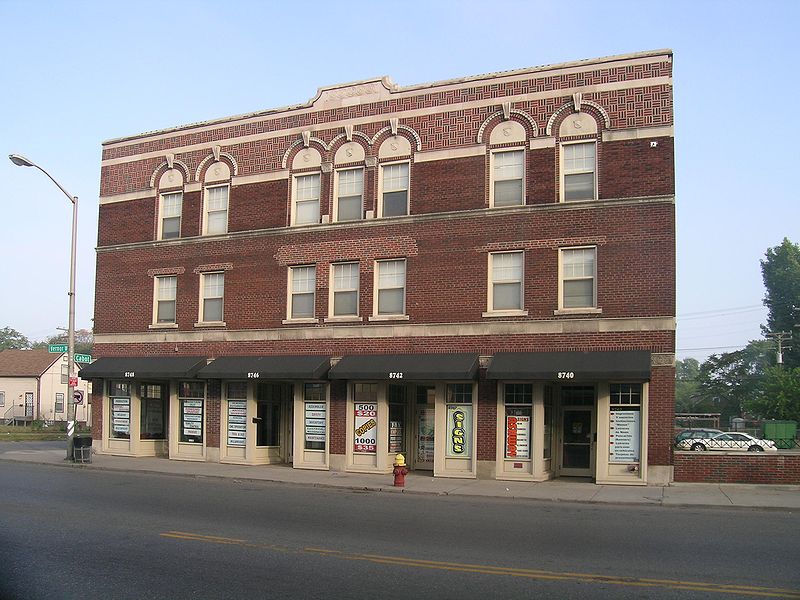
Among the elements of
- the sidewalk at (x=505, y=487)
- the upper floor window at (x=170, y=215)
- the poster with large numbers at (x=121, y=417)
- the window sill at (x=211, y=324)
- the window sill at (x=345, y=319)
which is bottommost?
the sidewalk at (x=505, y=487)

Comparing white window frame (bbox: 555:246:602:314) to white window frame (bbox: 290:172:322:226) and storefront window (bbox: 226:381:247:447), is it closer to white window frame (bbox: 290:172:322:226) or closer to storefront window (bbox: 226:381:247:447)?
white window frame (bbox: 290:172:322:226)

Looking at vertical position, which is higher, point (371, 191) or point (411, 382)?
point (371, 191)

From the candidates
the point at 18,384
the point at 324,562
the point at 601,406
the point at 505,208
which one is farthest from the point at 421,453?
the point at 18,384

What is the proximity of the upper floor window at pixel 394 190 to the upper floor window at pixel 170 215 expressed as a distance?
27.1 feet

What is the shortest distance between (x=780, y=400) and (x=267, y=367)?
139 feet

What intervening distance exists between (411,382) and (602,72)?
10.8m

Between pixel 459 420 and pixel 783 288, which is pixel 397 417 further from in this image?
pixel 783 288

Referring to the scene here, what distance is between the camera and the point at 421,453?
24.9 m

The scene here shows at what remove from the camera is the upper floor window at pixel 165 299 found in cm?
2870

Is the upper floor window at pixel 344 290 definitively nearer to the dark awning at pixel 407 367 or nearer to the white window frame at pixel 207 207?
the dark awning at pixel 407 367

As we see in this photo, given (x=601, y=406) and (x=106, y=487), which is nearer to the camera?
(x=106, y=487)

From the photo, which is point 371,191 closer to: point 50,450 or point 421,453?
Result: point 421,453

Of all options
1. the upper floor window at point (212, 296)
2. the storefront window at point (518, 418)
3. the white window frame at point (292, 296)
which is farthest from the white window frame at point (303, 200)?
the storefront window at point (518, 418)

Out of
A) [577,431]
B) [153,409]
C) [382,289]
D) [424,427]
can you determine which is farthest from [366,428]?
[153,409]
